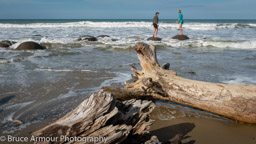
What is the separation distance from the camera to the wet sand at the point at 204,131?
107 inches

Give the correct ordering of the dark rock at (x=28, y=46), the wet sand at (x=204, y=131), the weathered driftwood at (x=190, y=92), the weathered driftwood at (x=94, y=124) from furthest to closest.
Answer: the dark rock at (x=28, y=46) < the weathered driftwood at (x=190, y=92) < the wet sand at (x=204, y=131) < the weathered driftwood at (x=94, y=124)

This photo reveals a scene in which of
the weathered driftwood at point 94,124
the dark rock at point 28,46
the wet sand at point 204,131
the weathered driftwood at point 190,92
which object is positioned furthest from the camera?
the dark rock at point 28,46

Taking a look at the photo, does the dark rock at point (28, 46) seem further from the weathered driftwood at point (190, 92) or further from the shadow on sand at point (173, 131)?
the shadow on sand at point (173, 131)

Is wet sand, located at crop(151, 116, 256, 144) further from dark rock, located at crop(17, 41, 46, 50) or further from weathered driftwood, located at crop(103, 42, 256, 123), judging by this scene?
dark rock, located at crop(17, 41, 46, 50)

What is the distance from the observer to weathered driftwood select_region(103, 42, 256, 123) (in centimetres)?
307

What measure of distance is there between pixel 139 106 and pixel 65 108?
1.71 metres

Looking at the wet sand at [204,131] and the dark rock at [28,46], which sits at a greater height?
the dark rock at [28,46]

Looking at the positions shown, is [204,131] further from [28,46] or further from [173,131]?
[28,46]

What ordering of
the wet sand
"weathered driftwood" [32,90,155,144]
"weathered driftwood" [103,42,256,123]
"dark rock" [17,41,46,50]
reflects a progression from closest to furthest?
"weathered driftwood" [32,90,155,144] → the wet sand → "weathered driftwood" [103,42,256,123] → "dark rock" [17,41,46,50]

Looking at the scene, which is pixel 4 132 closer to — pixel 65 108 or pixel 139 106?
pixel 65 108

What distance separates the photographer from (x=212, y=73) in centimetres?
605

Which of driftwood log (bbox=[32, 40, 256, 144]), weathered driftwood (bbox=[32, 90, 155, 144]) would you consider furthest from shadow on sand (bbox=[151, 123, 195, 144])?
weathered driftwood (bbox=[32, 90, 155, 144])

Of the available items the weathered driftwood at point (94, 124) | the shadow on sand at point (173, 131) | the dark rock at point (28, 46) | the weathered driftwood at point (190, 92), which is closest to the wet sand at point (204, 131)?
the shadow on sand at point (173, 131)

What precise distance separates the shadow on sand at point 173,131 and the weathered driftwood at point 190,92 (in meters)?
0.47
